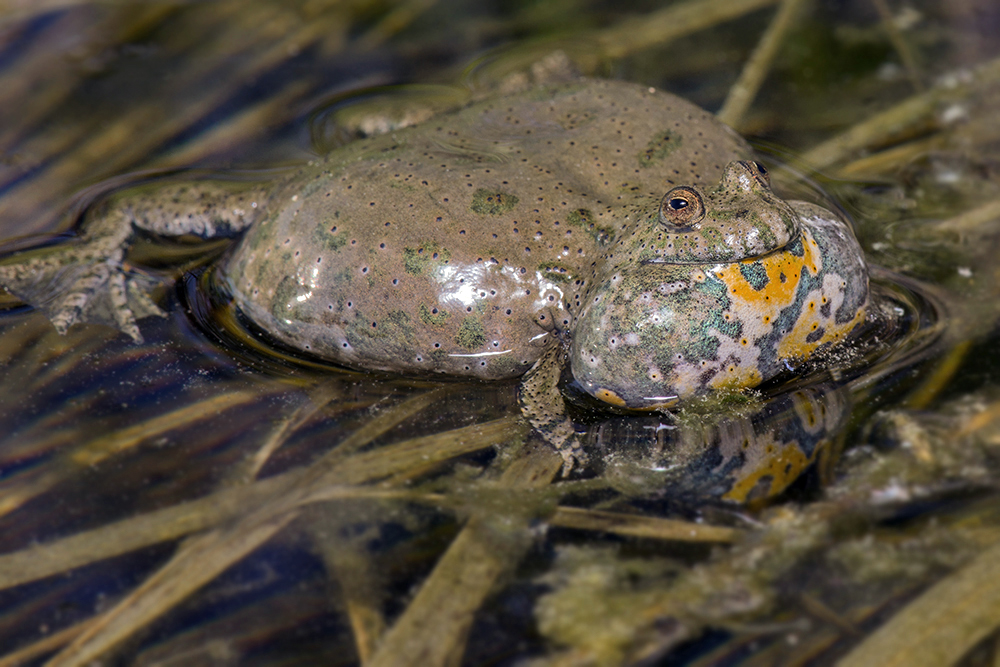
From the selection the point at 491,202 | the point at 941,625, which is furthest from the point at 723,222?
the point at 941,625

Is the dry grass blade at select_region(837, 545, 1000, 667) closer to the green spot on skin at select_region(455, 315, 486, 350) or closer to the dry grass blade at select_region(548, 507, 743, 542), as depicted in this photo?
the dry grass blade at select_region(548, 507, 743, 542)

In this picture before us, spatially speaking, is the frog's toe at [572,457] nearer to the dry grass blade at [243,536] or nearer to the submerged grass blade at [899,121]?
the dry grass blade at [243,536]

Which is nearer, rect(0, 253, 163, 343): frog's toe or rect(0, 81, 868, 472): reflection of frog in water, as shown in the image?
rect(0, 81, 868, 472): reflection of frog in water

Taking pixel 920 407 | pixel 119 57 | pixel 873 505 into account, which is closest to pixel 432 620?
pixel 873 505

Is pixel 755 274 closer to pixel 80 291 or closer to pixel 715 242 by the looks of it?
pixel 715 242

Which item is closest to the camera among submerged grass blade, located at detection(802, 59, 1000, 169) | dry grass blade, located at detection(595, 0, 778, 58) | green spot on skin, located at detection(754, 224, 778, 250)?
green spot on skin, located at detection(754, 224, 778, 250)

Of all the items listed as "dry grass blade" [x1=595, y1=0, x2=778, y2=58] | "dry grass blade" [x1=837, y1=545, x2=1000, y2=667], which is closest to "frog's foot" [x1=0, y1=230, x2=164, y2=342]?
"dry grass blade" [x1=837, y1=545, x2=1000, y2=667]

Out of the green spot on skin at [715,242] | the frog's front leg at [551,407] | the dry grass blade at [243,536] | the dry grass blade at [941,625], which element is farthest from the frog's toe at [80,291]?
the dry grass blade at [941,625]
